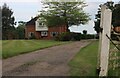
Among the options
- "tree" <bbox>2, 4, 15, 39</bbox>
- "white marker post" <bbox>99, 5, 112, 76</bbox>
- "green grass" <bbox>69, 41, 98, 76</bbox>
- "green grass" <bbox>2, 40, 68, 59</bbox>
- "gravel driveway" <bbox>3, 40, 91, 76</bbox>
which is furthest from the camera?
"tree" <bbox>2, 4, 15, 39</bbox>

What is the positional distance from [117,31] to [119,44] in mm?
371

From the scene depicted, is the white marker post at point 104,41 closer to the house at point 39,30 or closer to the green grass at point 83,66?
the green grass at point 83,66

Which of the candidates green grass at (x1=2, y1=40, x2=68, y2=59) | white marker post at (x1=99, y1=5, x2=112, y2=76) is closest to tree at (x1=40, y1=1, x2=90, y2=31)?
green grass at (x1=2, y1=40, x2=68, y2=59)

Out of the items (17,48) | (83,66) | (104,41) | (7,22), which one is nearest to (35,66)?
(83,66)

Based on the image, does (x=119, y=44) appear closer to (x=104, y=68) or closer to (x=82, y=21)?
(x=104, y=68)

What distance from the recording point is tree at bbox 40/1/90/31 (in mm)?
58375

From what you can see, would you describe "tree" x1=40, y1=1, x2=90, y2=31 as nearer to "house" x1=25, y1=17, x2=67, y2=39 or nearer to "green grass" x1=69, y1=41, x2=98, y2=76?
"house" x1=25, y1=17, x2=67, y2=39

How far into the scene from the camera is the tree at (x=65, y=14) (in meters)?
58.4

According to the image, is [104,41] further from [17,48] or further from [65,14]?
[65,14]

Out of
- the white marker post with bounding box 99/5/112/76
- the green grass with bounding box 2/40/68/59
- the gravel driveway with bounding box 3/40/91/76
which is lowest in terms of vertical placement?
the green grass with bounding box 2/40/68/59

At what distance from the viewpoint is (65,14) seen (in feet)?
193

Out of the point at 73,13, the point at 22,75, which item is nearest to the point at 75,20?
the point at 73,13

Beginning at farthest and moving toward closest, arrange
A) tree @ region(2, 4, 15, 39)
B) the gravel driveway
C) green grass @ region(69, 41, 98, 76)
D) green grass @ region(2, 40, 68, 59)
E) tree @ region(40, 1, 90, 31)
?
tree @ region(2, 4, 15, 39), tree @ region(40, 1, 90, 31), green grass @ region(2, 40, 68, 59), the gravel driveway, green grass @ region(69, 41, 98, 76)

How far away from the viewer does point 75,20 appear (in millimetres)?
58625
